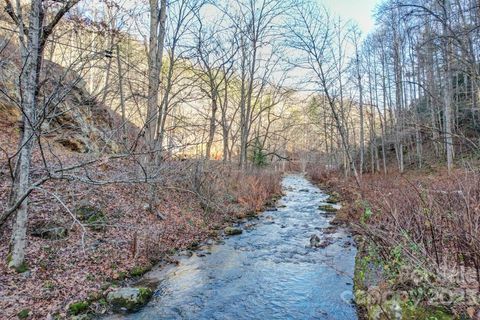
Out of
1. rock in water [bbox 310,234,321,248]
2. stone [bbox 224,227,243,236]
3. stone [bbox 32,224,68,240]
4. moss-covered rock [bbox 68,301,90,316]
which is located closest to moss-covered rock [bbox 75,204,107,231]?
stone [bbox 32,224,68,240]

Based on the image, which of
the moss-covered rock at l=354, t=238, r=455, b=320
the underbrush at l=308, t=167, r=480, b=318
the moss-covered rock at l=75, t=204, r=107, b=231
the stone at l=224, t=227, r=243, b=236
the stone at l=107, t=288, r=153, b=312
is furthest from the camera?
the stone at l=224, t=227, r=243, b=236

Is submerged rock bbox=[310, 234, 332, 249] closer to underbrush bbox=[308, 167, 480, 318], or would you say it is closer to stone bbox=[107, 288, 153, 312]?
underbrush bbox=[308, 167, 480, 318]

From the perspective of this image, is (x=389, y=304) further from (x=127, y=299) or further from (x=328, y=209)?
(x=328, y=209)

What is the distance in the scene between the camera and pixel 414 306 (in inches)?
156

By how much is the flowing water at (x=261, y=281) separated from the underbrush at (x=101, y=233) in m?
0.93

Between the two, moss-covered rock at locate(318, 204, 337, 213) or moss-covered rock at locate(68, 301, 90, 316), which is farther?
moss-covered rock at locate(318, 204, 337, 213)

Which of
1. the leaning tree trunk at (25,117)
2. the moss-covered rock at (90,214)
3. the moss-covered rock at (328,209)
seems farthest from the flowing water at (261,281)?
the moss-covered rock at (328,209)

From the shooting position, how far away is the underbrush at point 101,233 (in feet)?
16.5

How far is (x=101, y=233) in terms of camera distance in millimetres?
7562

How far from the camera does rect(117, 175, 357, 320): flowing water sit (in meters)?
5.38

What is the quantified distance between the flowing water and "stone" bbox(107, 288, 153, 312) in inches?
6.1

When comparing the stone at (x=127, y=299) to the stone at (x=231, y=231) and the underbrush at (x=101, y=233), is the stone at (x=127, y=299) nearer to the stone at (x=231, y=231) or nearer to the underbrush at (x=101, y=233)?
the underbrush at (x=101, y=233)

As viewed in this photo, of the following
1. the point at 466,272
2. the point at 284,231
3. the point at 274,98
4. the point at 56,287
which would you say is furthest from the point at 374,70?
the point at 56,287

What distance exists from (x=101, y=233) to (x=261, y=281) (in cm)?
403
